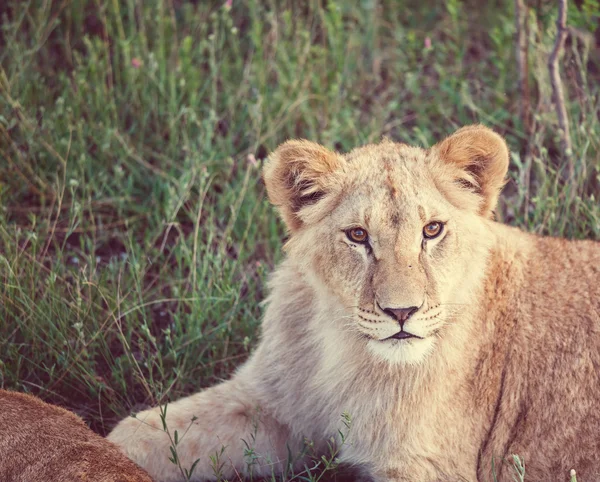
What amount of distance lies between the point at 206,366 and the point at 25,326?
0.83 meters

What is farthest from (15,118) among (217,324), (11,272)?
(217,324)

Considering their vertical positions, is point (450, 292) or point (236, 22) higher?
point (236, 22)

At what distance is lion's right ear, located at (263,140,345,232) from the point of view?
11.2ft

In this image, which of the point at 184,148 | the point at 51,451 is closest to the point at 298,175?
the point at 51,451

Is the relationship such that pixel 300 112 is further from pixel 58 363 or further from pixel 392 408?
pixel 392 408

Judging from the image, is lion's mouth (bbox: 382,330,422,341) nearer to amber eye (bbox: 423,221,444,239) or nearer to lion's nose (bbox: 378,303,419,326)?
lion's nose (bbox: 378,303,419,326)

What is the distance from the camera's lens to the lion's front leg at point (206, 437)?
3658mm

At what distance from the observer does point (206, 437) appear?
3.72m

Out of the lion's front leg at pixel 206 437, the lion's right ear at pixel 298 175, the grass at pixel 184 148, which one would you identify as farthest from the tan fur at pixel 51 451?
the lion's right ear at pixel 298 175

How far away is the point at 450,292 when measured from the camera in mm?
3303

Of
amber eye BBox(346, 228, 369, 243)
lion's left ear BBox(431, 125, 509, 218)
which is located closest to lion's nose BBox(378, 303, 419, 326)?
amber eye BBox(346, 228, 369, 243)

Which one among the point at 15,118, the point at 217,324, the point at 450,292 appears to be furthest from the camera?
the point at 15,118

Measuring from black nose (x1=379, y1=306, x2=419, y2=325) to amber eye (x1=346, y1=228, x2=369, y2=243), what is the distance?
310mm

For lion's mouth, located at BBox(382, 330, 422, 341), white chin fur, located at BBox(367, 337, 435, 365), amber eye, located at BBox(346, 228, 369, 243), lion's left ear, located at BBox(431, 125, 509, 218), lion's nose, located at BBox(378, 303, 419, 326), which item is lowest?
white chin fur, located at BBox(367, 337, 435, 365)
